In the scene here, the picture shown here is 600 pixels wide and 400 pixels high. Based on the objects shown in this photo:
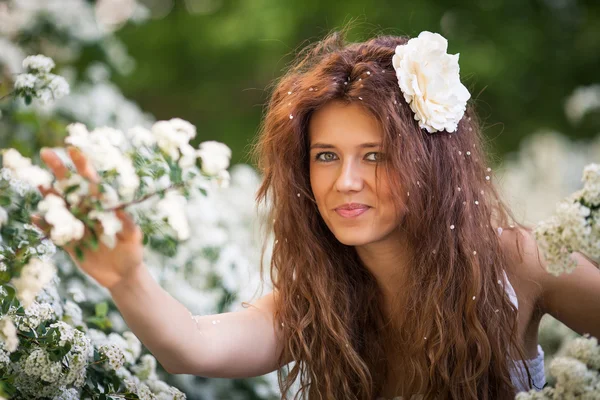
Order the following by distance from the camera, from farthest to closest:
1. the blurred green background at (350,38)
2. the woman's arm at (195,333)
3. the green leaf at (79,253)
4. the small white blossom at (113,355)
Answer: the blurred green background at (350,38)
the small white blossom at (113,355)
the woman's arm at (195,333)
the green leaf at (79,253)

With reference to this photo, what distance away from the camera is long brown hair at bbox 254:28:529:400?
76.5 inches

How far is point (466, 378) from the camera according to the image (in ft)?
6.30

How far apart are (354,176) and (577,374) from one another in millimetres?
727

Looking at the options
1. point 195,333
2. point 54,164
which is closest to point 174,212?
point 54,164

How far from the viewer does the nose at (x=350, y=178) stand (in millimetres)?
1886

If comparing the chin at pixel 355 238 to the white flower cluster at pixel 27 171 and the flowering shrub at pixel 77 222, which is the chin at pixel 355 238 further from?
the white flower cluster at pixel 27 171

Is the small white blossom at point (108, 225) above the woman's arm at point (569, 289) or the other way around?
above

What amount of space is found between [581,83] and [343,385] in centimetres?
497

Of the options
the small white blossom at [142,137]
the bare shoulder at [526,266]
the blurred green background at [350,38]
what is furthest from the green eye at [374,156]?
the blurred green background at [350,38]

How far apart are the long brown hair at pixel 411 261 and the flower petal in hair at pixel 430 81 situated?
1.5 inches

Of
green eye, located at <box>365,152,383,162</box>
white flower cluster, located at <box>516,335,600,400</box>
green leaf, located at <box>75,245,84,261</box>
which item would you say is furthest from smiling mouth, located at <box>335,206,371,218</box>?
green leaf, located at <box>75,245,84,261</box>

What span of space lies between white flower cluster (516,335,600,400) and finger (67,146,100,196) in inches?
36.6

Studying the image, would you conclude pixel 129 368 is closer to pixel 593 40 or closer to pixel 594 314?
pixel 594 314

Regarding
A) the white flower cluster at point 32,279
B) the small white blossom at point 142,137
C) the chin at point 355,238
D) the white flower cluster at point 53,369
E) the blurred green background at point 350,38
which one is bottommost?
the white flower cluster at point 53,369
